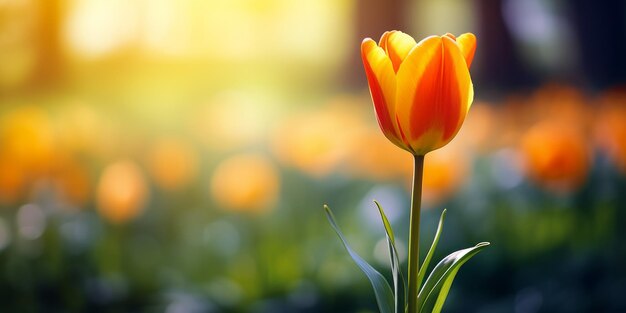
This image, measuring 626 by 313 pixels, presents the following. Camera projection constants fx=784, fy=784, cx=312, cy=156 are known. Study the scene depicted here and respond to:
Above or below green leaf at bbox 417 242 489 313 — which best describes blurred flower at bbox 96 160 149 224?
below

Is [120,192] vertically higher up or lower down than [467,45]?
lower down

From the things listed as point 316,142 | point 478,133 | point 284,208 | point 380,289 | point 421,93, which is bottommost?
point 284,208

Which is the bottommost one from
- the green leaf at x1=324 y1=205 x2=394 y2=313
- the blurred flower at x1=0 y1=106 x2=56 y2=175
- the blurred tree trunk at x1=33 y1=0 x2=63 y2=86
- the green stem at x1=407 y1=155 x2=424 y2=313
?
the blurred tree trunk at x1=33 y1=0 x2=63 y2=86

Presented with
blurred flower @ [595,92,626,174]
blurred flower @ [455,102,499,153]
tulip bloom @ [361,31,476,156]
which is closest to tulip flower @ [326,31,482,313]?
tulip bloom @ [361,31,476,156]

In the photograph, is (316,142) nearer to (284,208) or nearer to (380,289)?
(284,208)

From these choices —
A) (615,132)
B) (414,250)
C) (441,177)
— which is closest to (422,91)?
(414,250)

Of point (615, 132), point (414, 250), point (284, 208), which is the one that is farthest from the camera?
point (284, 208)

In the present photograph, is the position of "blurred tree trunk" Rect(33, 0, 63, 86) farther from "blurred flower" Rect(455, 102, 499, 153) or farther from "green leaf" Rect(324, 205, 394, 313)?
"green leaf" Rect(324, 205, 394, 313)

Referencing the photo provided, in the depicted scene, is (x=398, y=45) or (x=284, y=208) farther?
(x=284, y=208)
